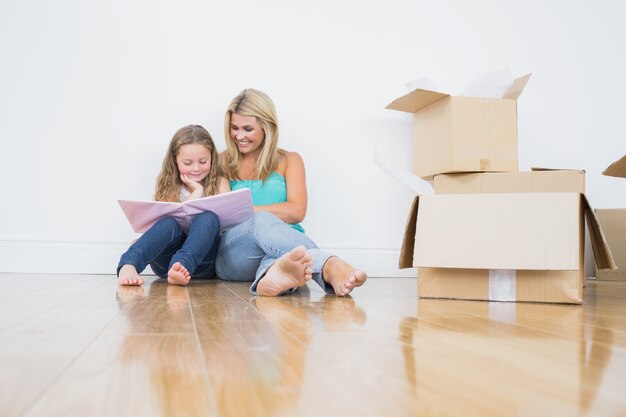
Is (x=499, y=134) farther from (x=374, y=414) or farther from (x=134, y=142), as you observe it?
(x=374, y=414)

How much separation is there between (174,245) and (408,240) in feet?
2.37

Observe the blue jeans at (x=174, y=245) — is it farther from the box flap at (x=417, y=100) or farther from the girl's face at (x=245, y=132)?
the box flap at (x=417, y=100)

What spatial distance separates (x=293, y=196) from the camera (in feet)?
6.59

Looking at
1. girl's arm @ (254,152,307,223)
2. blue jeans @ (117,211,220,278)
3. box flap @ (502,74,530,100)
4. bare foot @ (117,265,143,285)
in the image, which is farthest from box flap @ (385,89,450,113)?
bare foot @ (117,265,143,285)

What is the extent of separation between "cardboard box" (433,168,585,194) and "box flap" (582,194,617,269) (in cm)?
18

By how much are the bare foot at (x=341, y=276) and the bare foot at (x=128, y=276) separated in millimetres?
519

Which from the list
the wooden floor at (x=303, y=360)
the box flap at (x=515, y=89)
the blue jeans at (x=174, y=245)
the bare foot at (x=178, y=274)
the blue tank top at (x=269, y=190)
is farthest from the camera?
the blue tank top at (x=269, y=190)

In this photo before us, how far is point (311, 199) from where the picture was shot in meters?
2.30

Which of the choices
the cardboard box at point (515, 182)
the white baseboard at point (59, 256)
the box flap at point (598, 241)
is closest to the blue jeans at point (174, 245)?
the white baseboard at point (59, 256)

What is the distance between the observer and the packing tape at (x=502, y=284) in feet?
4.65

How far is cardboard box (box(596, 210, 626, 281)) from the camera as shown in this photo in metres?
2.24

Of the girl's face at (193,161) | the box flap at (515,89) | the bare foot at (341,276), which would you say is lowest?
the bare foot at (341,276)

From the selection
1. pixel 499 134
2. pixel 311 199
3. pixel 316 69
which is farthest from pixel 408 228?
pixel 316 69

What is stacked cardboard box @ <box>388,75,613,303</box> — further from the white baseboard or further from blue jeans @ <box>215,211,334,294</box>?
the white baseboard
